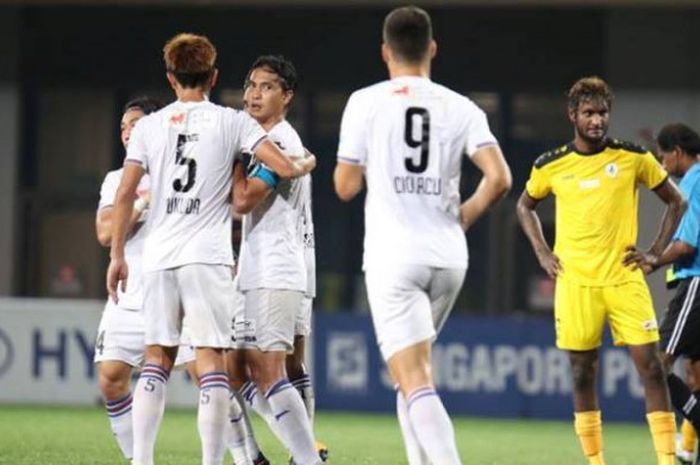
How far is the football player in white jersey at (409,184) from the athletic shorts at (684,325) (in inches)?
156

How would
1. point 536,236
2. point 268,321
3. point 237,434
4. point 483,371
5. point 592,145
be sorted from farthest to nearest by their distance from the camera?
point 483,371
point 536,236
point 592,145
point 237,434
point 268,321

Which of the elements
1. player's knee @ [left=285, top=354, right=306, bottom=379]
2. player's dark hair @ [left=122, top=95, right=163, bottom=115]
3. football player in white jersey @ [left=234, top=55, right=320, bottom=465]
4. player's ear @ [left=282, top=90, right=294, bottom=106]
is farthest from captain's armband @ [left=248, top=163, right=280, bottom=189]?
player's knee @ [left=285, top=354, right=306, bottom=379]

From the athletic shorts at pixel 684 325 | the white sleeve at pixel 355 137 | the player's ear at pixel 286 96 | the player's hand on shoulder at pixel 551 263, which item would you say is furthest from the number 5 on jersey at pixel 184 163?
the athletic shorts at pixel 684 325

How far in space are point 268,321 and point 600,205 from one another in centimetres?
219

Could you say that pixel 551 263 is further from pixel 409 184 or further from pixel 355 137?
pixel 355 137

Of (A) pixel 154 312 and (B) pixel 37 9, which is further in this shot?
(B) pixel 37 9

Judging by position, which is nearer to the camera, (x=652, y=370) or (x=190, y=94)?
(x=190, y=94)

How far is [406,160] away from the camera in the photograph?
26.6ft

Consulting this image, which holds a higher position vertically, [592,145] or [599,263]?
[592,145]

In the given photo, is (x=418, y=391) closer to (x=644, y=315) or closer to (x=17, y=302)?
(x=644, y=315)

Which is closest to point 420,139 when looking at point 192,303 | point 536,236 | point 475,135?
point 475,135

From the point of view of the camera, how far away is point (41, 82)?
90.0 feet

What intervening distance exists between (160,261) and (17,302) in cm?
1120

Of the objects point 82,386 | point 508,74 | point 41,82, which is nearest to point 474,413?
point 82,386
